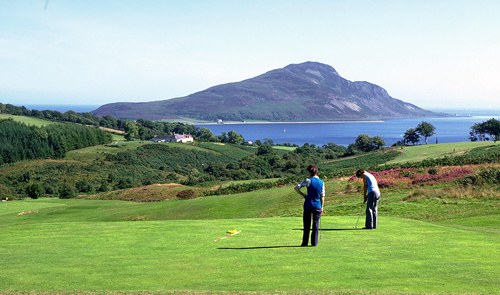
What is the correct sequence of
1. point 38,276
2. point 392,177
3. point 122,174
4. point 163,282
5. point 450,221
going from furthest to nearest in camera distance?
point 122,174, point 392,177, point 450,221, point 38,276, point 163,282

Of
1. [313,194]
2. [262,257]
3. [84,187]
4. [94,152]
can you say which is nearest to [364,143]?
[84,187]

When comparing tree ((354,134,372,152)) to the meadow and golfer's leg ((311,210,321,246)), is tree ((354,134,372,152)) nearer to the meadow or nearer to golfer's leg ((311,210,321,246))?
the meadow

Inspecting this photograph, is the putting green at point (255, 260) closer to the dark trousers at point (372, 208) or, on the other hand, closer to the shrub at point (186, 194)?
the dark trousers at point (372, 208)

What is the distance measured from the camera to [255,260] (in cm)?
927

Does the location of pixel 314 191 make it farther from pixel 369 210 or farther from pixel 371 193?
pixel 369 210

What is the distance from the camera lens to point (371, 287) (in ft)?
23.3

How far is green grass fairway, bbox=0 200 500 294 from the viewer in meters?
7.49

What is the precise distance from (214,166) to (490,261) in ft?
359

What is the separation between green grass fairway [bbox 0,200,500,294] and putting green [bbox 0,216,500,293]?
0.02 metres

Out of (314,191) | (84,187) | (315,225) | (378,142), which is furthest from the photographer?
(378,142)

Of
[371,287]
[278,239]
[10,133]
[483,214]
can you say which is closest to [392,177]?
[483,214]

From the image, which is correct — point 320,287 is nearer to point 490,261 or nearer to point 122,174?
point 490,261

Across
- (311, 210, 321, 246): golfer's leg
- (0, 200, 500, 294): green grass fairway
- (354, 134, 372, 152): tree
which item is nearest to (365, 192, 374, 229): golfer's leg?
(0, 200, 500, 294): green grass fairway

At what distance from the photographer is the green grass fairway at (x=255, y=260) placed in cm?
749
